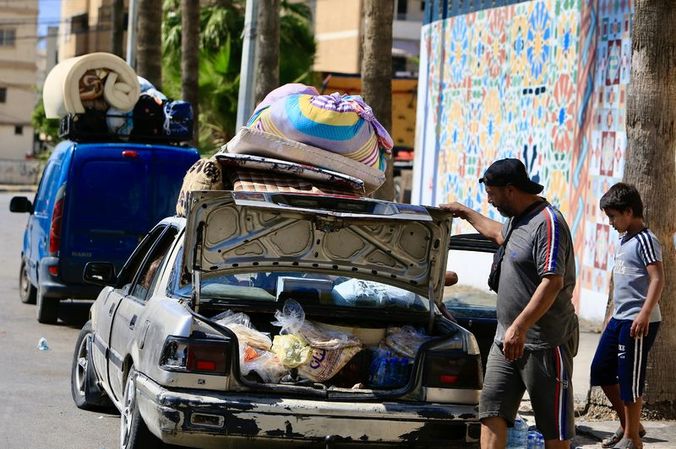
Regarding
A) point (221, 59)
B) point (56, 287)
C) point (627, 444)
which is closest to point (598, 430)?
point (627, 444)

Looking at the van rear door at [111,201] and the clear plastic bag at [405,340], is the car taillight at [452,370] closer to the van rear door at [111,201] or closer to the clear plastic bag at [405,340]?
the clear plastic bag at [405,340]

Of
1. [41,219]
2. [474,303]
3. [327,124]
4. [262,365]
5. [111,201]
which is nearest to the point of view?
[262,365]

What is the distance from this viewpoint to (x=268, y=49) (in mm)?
18641

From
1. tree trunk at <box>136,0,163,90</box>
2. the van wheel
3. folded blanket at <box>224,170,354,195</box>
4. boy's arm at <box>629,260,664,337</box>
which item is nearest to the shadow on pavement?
the van wheel

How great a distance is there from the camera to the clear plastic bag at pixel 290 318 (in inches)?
281

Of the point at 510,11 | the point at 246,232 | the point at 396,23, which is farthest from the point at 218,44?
the point at 396,23

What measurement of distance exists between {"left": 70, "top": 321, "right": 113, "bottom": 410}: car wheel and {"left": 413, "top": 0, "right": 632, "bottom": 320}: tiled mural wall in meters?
6.99

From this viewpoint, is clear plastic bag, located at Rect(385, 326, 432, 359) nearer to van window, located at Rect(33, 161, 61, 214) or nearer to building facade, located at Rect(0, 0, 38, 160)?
van window, located at Rect(33, 161, 61, 214)

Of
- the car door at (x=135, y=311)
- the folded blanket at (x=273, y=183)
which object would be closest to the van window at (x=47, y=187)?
the car door at (x=135, y=311)

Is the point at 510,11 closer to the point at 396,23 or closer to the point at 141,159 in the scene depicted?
the point at 141,159

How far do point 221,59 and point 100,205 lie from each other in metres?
18.3

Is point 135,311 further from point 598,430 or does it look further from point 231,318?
point 598,430

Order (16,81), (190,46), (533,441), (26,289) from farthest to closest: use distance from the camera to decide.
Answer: (16,81) < (190,46) < (26,289) < (533,441)

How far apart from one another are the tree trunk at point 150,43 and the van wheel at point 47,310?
1112 cm
